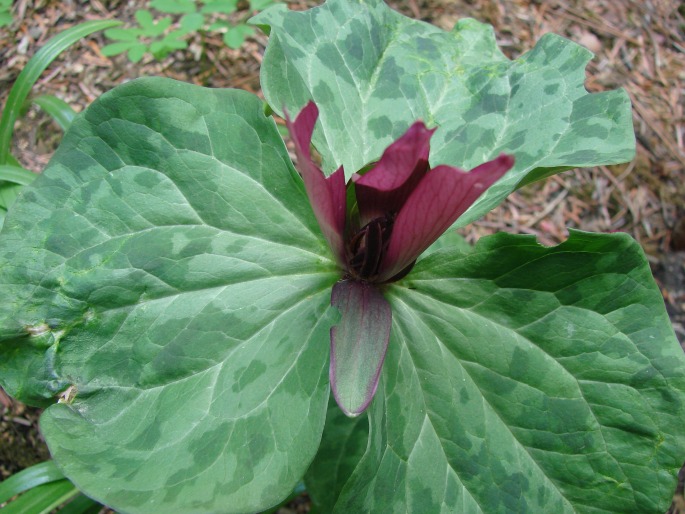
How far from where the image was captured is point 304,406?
1220 millimetres

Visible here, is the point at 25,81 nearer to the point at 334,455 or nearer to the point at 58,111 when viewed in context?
the point at 58,111

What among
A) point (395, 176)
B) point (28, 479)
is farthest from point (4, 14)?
point (395, 176)

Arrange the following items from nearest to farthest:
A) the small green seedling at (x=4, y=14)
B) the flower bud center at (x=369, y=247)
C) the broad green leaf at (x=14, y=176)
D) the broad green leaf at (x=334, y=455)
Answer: the flower bud center at (x=369, y=247)
the broad green leaf at (x=334, y=455)
the broad green leaf at (x=14, y=176)
the small green seedling at (x=4, y=14)

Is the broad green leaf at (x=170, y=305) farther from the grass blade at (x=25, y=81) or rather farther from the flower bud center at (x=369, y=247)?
the grass blade at (x=25, y=81)

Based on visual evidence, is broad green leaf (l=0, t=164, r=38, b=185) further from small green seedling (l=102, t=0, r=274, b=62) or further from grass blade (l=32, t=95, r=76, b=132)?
small green seedling (l=102, t=0, r=274, b=62)

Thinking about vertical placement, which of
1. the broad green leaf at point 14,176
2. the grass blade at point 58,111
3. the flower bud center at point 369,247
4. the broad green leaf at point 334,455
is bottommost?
the broad green leaf at point 334,455

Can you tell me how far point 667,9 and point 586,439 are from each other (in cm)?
320

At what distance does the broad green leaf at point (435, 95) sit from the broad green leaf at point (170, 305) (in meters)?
0.19

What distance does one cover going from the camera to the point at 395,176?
106 centimetres

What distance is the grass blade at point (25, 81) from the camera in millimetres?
2229

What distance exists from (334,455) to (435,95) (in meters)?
1.00

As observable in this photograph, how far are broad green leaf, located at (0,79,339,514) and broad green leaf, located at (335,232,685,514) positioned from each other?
9.2 inches

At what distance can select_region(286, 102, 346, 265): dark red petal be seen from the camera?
99 centimetres

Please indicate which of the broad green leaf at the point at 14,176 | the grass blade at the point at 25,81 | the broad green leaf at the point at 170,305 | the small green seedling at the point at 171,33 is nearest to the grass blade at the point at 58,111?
the grass blade at the point at 25,81
